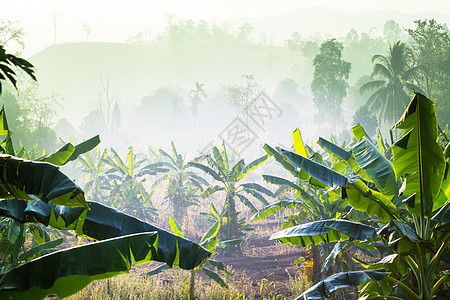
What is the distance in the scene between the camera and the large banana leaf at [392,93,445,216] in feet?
11.4

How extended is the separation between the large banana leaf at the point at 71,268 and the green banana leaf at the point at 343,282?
189cm

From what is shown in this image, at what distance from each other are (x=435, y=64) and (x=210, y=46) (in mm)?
112650

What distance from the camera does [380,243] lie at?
594 cm

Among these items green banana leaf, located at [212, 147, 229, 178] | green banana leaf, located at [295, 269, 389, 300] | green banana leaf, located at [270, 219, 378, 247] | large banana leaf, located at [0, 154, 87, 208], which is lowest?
green banana leaf, located at [212, 147, 229, 178]

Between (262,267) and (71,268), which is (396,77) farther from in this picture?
(71,268)

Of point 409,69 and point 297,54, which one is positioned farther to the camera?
point 297,54

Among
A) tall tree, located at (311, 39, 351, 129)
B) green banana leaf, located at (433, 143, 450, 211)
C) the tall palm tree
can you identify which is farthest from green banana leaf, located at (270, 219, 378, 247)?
tall tree, located at (311, 39, 351, 129)

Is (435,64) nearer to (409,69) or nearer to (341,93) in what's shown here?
(409,69)

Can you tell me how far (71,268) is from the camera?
9.14ft

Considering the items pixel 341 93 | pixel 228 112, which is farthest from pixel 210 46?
pixel 341 93

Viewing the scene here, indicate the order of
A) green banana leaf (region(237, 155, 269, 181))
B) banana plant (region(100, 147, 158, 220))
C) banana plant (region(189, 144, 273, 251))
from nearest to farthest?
green banana leaf (region(237, 155, 269, 181))
banana plant (region(189, 144, 273, 251))
banana plant (region(100, 147, 158, 220))

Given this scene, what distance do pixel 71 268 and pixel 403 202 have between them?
2.99 m

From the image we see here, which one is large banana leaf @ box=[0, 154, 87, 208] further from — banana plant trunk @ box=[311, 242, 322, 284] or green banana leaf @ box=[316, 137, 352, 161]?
banana plant trunk @ box=[311, 242, 322, 284]

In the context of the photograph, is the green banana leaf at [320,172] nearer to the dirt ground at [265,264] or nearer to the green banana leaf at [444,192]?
the green banana leaf at [444,192]
